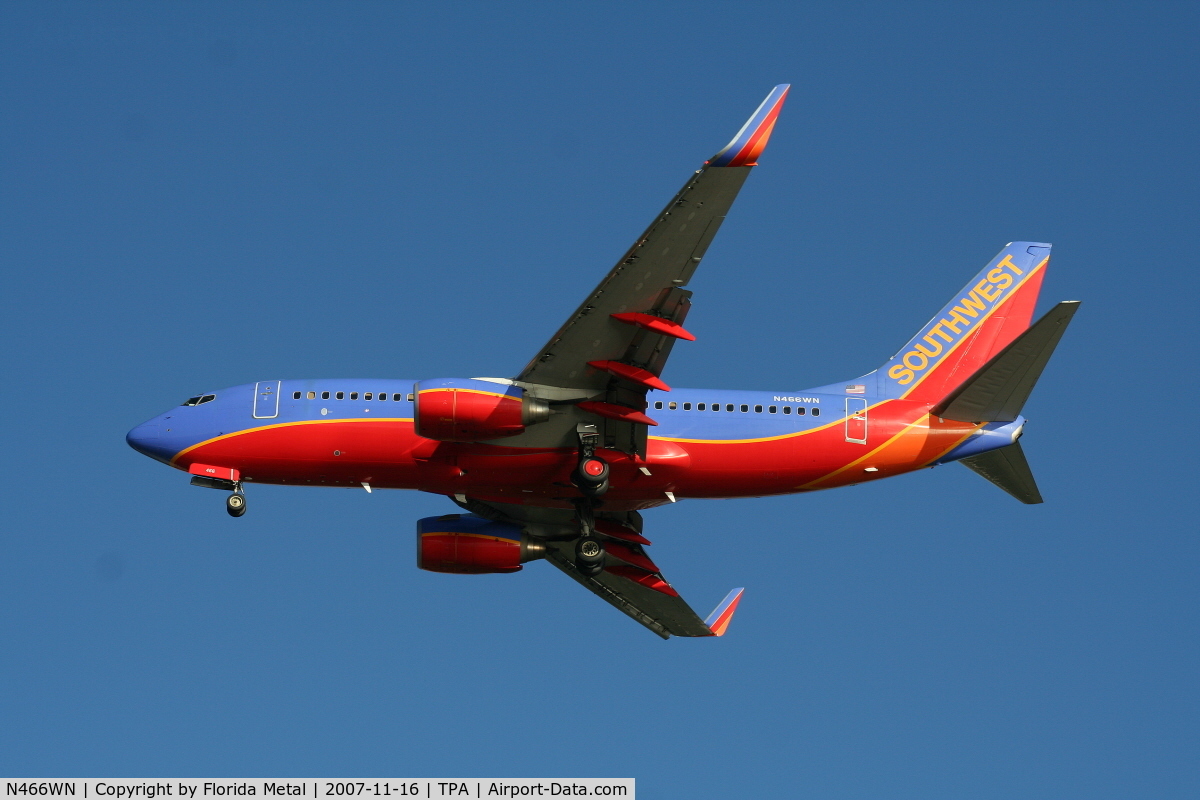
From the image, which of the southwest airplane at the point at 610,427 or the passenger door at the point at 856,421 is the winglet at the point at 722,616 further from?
the passenger door at the point at 856,421

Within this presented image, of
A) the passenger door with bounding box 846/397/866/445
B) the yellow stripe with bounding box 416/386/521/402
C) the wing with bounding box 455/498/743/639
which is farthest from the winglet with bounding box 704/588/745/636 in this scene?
the yellow stripe with bounding box 416/386/521/402

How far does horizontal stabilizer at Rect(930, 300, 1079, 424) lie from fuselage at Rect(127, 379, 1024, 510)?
1.79 ft

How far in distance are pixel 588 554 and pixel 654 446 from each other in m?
4.20

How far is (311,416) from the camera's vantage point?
5275 centimetres

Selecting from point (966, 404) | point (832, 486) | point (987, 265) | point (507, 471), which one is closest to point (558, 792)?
point (507, 471)

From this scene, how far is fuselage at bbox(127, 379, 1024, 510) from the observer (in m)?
51.8

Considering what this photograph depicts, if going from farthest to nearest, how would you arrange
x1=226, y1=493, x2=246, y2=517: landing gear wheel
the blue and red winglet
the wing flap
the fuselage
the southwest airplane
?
1. the wing flap
2. x1=226, y1=493, x2=246, y2=517: landing gear wheel
3. the fuselage
4. the southwest airplane
5. the blue and red winglet

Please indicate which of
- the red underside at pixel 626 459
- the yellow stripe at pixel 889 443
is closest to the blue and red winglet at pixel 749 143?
the red underside at pixel 626 459

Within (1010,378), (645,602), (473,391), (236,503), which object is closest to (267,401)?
(236,503)

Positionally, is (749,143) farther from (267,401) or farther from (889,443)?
(267,401)

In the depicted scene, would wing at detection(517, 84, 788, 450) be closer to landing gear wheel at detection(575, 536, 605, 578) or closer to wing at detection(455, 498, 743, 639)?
landing gear wheel at detection(575, 536, 605, 578)

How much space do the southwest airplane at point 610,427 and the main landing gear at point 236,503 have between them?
87mm

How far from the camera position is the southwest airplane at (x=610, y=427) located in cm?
4931
